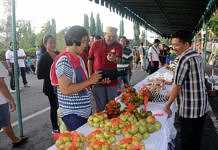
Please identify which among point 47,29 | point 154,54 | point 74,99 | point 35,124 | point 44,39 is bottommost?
point 35,124

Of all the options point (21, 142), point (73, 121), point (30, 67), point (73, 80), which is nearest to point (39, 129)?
point (21, 142)

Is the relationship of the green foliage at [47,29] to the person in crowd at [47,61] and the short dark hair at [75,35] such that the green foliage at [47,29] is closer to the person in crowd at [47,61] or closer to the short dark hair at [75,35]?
the person in crowd at [47,61]

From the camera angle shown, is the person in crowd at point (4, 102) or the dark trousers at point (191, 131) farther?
the person in crowd at point (4, 102)

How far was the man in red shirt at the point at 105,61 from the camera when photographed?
7262 millimetres

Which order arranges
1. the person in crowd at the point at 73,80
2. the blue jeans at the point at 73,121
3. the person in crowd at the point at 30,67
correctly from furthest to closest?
the person in crowd at the point at 30,67
the blue jeans at the point at 73,121
the person in crowd at the point at 73,80

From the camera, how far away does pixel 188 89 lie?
5121 millimetres

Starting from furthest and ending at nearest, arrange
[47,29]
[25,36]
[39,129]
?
[47,29] < [25,36] < [39,129]

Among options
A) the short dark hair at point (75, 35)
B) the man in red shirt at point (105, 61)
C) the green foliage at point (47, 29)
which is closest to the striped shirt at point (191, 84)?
the short dark hair at point (75, 35)

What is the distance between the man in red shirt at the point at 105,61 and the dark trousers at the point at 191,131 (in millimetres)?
2121

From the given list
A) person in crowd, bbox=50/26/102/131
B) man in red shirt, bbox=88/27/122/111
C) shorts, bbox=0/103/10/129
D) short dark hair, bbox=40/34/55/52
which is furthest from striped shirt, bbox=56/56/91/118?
short dark hair, bbox=40/34/55/52

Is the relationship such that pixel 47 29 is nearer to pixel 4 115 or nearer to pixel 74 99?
pixel 4 115

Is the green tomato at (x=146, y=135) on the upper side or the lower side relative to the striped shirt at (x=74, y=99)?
lower

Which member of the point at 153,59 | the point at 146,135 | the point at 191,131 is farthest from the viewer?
the point at 153,59

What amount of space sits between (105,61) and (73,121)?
2.99 m
